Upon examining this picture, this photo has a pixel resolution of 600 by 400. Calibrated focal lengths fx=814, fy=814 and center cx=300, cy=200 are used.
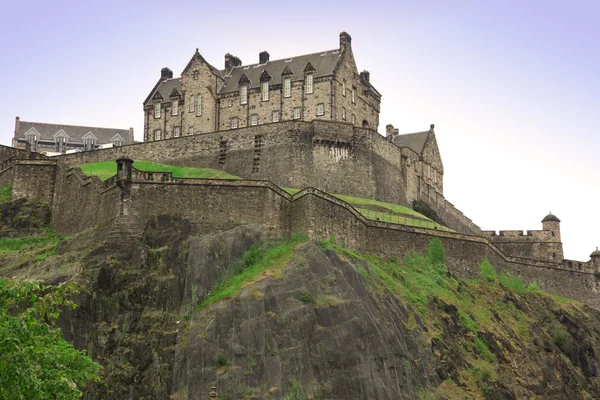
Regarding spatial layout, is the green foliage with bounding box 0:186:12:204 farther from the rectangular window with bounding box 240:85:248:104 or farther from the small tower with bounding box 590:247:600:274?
the small tower with bounding box 590:247:600:274

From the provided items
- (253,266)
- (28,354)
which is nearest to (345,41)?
(253,266)

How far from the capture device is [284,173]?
7362cm

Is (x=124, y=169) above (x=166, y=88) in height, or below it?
below

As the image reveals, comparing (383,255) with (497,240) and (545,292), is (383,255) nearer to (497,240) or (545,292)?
(545,292)

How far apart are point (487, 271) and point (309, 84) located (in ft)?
85.6

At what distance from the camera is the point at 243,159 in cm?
7538

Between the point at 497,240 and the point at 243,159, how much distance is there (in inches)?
1226

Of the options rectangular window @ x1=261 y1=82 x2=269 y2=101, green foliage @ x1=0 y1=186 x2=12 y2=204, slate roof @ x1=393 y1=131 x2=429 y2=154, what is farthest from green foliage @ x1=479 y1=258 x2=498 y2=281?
green foliage @ x1=0 y1=186 x2=12 y2=204

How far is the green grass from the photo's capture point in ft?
231

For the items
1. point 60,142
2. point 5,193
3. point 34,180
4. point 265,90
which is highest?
point 60,142

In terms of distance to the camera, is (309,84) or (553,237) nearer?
(309,84)

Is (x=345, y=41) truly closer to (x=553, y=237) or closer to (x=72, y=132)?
(x=553, y=237)

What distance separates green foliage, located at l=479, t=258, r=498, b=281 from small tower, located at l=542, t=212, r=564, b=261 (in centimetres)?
1760

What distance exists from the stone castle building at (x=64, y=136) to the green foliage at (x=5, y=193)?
1633 inches
